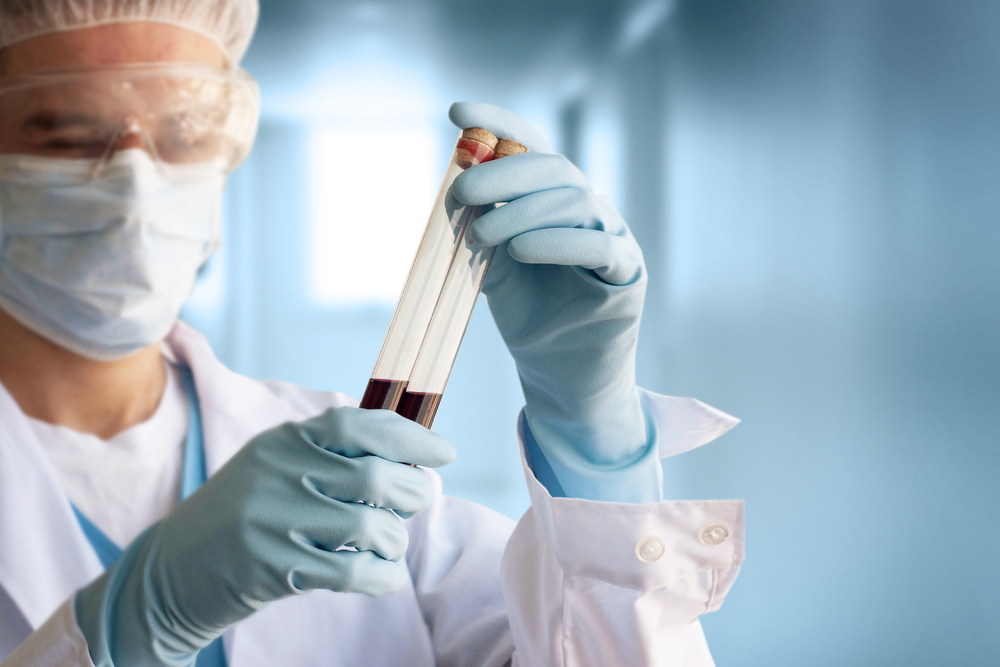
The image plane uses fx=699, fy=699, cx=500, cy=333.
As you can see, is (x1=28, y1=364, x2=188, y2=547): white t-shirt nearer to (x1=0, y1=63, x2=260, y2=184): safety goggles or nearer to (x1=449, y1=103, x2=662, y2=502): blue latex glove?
(x1=0, y1=63, x2=260, y2=184): safety goggles

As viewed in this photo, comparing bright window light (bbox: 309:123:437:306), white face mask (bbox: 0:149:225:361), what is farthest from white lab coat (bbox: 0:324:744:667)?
bright window light (bbox: 309:123:437:306)

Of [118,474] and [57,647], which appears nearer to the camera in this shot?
[57,647]

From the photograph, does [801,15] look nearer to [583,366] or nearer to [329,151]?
[329,151]

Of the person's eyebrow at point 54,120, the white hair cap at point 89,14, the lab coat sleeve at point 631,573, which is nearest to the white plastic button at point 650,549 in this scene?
the lab coat sleeve at point 631,573

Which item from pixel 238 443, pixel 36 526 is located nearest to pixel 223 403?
pixel 238 443

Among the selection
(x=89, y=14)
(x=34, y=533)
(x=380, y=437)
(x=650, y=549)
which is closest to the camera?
(x=380, y=437)

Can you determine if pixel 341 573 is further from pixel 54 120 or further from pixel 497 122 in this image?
pixel 54 120

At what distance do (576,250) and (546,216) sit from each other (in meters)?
0.05

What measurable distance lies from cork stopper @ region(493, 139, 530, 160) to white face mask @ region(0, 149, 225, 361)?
650 millimetres

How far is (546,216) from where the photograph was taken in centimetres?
66

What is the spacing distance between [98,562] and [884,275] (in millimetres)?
1625

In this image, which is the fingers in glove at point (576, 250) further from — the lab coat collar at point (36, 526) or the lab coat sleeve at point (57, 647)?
the lab coat collar at point (36, 526)

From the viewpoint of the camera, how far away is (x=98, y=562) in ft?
3.32

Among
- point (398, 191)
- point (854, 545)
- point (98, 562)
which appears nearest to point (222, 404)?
point (98, 562)
